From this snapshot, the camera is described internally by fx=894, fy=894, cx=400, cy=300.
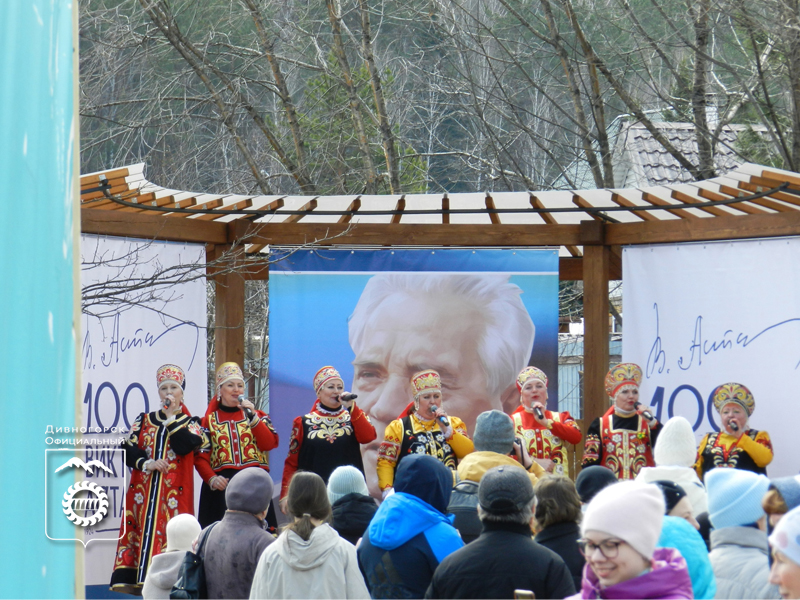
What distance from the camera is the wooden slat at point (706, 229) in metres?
5.48

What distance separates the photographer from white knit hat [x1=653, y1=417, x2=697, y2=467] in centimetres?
353

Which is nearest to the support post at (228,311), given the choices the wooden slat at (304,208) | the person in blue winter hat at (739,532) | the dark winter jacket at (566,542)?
the wooden slat at (304,208)

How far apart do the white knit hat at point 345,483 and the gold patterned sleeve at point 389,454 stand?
1.66m

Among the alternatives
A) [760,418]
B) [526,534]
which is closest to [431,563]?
[526,534]

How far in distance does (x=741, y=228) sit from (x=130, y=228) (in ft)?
12.9

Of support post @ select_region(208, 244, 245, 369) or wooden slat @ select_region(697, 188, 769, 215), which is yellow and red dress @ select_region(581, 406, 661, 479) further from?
support post @ select_region(208, 244, 245, 369)

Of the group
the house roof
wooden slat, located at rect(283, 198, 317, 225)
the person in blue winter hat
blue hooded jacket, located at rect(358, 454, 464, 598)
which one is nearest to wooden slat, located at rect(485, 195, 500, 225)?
wooden slat, located at rect(283, 198, 317, 225)

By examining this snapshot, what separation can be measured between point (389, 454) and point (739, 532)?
9.53 ft

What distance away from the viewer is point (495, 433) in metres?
3.56

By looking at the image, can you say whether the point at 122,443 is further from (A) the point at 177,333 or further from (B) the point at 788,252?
(B) the point at 788,252

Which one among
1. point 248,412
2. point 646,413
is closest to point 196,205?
point 248,412
